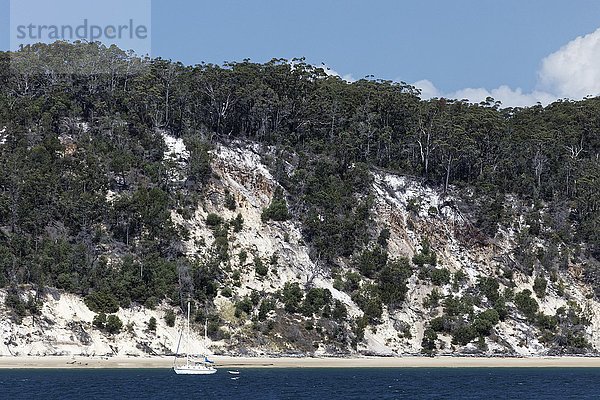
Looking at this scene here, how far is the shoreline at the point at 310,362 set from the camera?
307ft

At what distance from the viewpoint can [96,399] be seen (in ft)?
241

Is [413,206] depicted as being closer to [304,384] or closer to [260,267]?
[260,267]

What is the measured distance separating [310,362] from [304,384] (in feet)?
49.1

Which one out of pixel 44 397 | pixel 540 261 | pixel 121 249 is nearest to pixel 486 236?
pixel 540 261

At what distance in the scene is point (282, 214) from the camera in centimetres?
12056

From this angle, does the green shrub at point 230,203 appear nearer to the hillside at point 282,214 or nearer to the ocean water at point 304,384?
the hillside at point 282,214

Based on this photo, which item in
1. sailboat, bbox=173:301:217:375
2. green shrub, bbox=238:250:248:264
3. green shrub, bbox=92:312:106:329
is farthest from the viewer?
green shrub, bbox=238:250:248:264

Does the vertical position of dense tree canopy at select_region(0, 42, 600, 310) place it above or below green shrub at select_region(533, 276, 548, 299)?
above

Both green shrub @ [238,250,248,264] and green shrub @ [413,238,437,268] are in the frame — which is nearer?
green shrub @ [238,250,248,264]

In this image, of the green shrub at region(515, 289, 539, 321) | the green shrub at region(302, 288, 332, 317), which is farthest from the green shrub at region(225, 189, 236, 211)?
the green shrub at region(515, 289, 539, 321)

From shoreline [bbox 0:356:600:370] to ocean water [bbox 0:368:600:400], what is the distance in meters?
0.89

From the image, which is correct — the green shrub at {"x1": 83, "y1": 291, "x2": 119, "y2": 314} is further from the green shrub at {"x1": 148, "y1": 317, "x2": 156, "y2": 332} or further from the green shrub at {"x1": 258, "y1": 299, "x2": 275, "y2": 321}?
the green shrub at {"x1": 258, "y1": 299, "x2": 275, "y2": 321}

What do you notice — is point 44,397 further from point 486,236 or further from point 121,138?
point 486,236

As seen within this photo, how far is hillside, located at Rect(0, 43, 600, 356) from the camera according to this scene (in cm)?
10425
